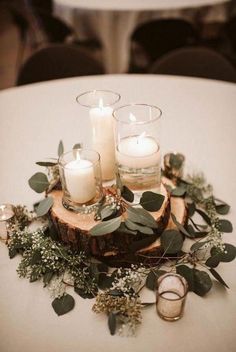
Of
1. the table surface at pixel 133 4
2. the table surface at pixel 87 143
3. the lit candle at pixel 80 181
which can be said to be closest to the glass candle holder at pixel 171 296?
the table surface at pixel 87 143

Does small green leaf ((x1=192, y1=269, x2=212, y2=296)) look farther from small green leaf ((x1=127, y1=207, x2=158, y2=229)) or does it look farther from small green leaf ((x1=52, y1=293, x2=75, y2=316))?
small green leaf ((x1=52, y1=293, x2=75, y2=316))

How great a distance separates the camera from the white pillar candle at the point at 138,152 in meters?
0.75

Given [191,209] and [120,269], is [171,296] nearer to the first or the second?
[120,269]

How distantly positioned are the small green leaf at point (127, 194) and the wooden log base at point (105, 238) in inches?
1.5

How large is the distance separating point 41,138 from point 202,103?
55 cm

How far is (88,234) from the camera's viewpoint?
0.74 meters

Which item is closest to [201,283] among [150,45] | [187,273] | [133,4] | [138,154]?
[187,273]

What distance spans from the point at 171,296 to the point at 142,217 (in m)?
0.15

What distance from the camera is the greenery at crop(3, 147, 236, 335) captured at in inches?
27.1

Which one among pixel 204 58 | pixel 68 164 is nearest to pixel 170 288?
pixel 68 164

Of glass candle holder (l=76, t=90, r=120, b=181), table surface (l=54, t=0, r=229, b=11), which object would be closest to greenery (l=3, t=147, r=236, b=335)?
glass candle holder (l=76, t=90, r=120, b=181)

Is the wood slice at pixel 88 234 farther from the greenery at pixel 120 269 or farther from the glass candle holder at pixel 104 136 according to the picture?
→ the glass candle holder at pixel 104 136

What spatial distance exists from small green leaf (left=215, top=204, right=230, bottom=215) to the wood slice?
16 cm

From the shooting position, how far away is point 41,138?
1.20 meters
